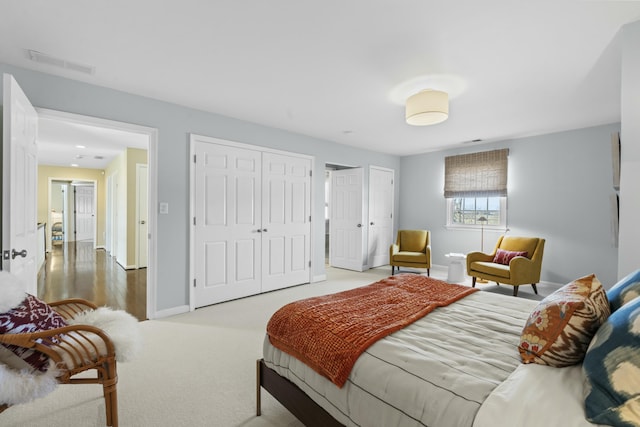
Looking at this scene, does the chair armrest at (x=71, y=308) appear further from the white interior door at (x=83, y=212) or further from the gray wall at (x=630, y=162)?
the white interior door at (x=83, y=212)

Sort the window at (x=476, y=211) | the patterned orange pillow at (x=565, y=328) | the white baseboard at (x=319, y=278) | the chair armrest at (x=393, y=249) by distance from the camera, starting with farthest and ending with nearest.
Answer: the chair armrest at (x=393, y=249) → the window at (x=476, y=211) → the white baseboard at (x=319, y=278) → the patterned orange pillow at (x=565, y=328)

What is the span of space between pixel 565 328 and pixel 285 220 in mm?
3823

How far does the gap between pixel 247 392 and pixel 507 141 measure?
5.61 meters

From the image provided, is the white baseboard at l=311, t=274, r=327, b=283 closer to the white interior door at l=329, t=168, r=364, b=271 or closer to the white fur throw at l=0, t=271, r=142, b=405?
the white interior door at l=329, t=168, r=364, b=271

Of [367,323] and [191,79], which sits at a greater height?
[191,79]

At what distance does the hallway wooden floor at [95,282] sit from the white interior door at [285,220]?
175cm

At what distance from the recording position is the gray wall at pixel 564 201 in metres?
4.32

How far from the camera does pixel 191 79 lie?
2889 millimetres

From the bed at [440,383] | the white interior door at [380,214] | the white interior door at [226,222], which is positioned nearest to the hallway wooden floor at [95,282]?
the white interior door at [226,222]

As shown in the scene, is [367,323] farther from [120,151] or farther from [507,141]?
[120,151]

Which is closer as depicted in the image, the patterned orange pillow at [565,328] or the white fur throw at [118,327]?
the patterned orange pillow at [565,328]

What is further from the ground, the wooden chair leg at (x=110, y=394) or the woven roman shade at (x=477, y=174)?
the woven roman shade at (x=477, y=174)

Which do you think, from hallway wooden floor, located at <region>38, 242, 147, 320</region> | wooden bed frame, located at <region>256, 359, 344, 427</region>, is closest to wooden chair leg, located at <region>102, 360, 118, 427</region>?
wooden bed frame, located at <region>256, 359, 344, 427</region>

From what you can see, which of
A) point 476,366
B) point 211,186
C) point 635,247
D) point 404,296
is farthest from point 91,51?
point 635,247
